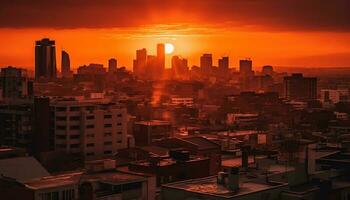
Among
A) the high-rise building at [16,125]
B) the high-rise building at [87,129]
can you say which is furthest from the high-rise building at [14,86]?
the high-rise building at [87,129]

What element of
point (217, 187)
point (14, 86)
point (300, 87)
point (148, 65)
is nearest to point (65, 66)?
point (148, 65)

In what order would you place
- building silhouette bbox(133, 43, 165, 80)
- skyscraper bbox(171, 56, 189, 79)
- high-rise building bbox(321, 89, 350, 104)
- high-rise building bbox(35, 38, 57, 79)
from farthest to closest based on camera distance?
skyscraper bbox(171, 56, 189, 79) < building silhouette bbox(133, 43, 165, 80) < high-rise building bbox(35, 38, 57, 79) < high-rise building bbox(321, 89, 350, 104)

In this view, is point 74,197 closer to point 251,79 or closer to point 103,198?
point 103,198

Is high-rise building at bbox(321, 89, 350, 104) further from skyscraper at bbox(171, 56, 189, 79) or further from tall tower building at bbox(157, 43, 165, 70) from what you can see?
skyscraper at bbox(171, 56, 189, 79)

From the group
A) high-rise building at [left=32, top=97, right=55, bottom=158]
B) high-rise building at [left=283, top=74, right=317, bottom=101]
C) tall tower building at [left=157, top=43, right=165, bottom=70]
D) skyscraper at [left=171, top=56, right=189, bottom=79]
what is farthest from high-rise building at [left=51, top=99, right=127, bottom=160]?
skyscraper at [left=171, top=56, right=189, bottom=79]

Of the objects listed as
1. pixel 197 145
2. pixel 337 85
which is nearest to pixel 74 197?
pixel 197 145

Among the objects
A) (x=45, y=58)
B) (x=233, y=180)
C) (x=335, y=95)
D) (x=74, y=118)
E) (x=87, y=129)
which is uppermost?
(x=45, y=58)

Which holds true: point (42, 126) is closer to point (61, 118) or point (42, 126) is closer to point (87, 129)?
point (61, 118)
